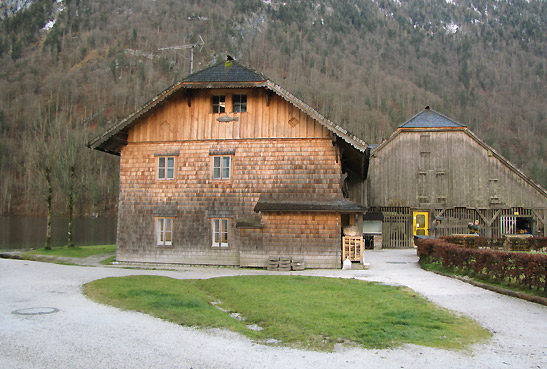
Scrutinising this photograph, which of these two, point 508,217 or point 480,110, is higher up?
point 480,110

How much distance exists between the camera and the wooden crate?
20.8 metres

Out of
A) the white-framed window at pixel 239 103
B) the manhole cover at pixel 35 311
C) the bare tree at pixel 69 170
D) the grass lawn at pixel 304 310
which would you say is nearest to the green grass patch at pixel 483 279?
the grass lawn at pixel 304 310

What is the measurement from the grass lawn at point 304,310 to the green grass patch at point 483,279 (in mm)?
3134

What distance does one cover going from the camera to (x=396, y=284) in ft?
51.8

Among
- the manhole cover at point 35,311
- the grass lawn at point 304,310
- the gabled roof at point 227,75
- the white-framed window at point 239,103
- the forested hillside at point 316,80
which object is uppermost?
the forested hillside at point 316,80

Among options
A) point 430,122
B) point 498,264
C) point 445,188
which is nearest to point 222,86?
point 498,264

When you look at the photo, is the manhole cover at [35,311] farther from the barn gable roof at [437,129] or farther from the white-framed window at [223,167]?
the barn gable roof at [437,129]

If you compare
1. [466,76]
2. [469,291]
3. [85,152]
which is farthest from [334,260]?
[466,76]

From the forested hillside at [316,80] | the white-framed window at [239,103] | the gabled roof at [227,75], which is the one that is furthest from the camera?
the forested hillside at [316,80]

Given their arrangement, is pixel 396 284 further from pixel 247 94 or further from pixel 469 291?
pixel 247 94

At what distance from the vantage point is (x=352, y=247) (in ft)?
68.6

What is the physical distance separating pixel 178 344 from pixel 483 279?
455 inches

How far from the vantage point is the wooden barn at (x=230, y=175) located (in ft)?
68.6

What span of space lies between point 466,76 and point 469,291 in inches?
6913
